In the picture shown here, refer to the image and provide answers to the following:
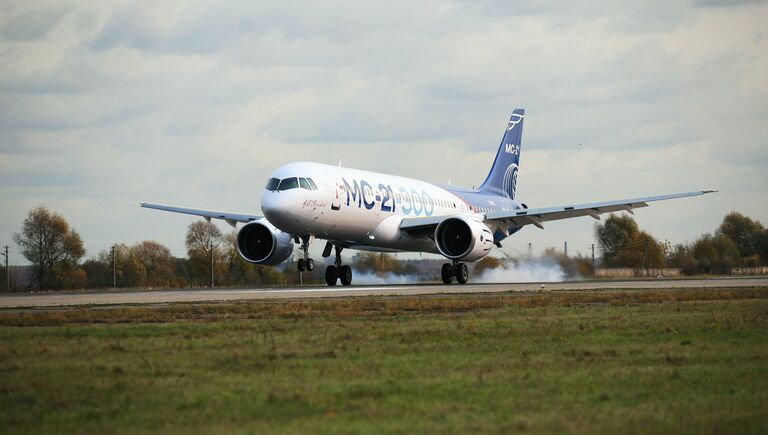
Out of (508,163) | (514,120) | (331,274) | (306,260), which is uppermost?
(514,120)

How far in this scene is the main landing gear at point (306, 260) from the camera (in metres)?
43.5

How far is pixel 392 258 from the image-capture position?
60156mm

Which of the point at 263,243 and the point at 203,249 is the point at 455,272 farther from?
the point at 203,249

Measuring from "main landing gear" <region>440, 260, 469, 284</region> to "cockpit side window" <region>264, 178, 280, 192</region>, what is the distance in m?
10.6

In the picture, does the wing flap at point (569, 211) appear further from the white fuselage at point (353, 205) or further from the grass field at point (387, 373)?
the grass field at point (387, 373)

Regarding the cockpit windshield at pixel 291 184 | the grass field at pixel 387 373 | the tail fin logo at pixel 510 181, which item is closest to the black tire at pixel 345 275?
the cockpit windshield at pixel 291 184

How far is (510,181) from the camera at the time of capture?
64938 mm

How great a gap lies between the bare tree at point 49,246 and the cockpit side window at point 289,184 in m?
29.8

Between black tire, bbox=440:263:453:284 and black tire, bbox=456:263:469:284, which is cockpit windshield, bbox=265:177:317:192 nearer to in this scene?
black tire, bbox=456:263:469:284

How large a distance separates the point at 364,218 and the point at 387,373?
3255cm

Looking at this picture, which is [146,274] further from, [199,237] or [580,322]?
[580,322]

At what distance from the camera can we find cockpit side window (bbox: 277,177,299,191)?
42594 millimetres

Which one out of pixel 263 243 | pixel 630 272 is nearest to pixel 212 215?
pixel 263 243

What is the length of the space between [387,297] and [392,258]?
2725cm
